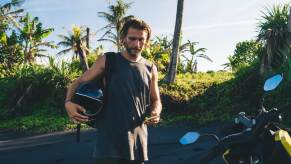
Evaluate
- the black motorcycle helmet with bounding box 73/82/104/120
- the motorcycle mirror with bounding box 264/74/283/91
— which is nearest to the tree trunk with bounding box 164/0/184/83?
the black motorcycle helmet with bounding box 73/82/104/120

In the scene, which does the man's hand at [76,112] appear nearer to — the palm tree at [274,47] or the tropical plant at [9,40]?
the palm tree at [274,47]

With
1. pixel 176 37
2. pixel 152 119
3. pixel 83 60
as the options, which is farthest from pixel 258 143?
pixel 83 60

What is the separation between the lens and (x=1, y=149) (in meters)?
10.3

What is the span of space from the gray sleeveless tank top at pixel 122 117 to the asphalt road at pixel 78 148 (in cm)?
490

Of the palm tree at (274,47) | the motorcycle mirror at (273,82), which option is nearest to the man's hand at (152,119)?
the motorcycle mirror at (273,82)

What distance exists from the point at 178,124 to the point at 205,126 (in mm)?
1308

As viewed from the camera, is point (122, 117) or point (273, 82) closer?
point (273, 82)

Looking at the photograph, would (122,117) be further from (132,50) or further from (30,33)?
(30,33)

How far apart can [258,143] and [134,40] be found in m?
1.17

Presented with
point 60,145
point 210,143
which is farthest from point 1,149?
point 210,143

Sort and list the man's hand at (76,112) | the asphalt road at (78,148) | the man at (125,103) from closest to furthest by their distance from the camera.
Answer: the man's hand at (76,112)
the man at (125,103)
the asphalt road at (78,148)

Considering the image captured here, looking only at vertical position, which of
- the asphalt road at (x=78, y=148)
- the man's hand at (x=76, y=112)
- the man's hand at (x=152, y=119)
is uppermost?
the man's hand at (x=76, y=112)

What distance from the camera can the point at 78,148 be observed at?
957cm

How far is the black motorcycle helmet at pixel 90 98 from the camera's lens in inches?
99.1
